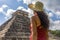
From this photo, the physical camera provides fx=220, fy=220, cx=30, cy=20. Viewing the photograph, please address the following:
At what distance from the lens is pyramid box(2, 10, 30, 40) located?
3.27 metres

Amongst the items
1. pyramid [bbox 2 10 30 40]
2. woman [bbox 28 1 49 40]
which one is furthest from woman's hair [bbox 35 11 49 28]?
pyramid [bbox 2 10 30 40]

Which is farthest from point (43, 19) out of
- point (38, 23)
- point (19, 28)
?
point (19, 28)

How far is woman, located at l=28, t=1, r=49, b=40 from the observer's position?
1433 millimetres

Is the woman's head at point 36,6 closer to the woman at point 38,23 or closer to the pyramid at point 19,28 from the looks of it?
the woman at point 38,23

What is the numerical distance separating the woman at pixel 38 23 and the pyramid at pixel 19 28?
5.65ft

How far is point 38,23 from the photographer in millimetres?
1457

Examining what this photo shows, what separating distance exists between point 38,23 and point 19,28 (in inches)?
74.3

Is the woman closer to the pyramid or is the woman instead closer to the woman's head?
the woman's head

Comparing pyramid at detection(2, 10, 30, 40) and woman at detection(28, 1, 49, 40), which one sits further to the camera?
pyramid at detection(2, 10, 30, 40)

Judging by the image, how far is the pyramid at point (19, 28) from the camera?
10.7 feet

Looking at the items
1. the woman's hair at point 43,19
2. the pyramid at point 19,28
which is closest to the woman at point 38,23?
the woman's hair at point 43,19

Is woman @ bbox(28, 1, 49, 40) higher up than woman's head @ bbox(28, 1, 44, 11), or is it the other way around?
woman's head @ bbox(28, 1, 44, 11)

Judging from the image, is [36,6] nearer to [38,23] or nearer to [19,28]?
[38,23]

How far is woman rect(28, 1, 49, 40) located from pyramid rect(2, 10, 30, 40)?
172 centimetres
